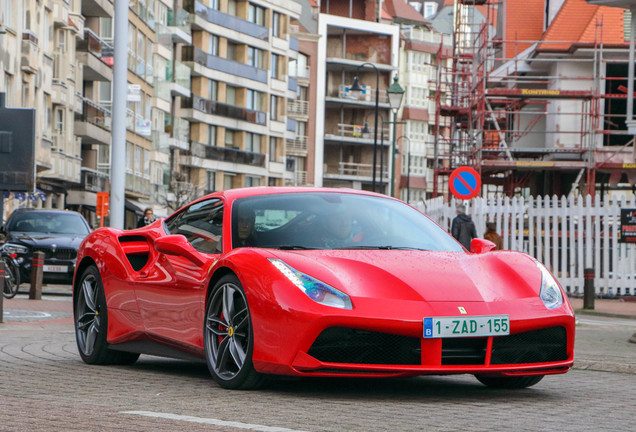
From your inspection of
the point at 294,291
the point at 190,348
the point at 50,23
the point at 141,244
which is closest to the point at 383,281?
the point at 294,291

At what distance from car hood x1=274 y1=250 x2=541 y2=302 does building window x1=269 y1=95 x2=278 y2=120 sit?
10158 centimetres

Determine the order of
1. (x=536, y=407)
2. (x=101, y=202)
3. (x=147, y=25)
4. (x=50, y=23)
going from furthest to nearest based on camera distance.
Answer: (x=147, y=25) < (x=50, y=23) < (x=101, y=202) < (x=536, y=407)

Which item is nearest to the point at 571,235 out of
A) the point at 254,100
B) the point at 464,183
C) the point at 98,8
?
the point at 464,183

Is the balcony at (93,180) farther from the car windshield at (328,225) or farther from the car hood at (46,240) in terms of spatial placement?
the car windshield at (328,225)

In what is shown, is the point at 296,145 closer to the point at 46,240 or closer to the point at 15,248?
the point at 46,240

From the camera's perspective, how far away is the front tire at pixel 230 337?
27.2ft

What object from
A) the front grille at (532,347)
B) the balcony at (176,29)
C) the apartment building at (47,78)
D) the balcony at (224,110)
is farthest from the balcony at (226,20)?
the front grille at (532,347)

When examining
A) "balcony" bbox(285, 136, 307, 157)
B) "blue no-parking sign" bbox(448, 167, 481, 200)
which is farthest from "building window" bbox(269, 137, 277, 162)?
"blue no-parking sign" bbox(448, 167, 481, 200)

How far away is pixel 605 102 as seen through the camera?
44.7 m

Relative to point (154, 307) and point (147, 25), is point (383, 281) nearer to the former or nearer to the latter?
point (154, 307)

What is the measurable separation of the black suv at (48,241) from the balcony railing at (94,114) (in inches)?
1511

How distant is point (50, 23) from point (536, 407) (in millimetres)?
53664

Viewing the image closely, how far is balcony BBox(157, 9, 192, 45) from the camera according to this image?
9075cm

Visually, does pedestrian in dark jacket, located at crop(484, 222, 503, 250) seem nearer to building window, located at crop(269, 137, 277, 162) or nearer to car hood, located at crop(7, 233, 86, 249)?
car hood, located at crop(7, 233, 86, 249)
